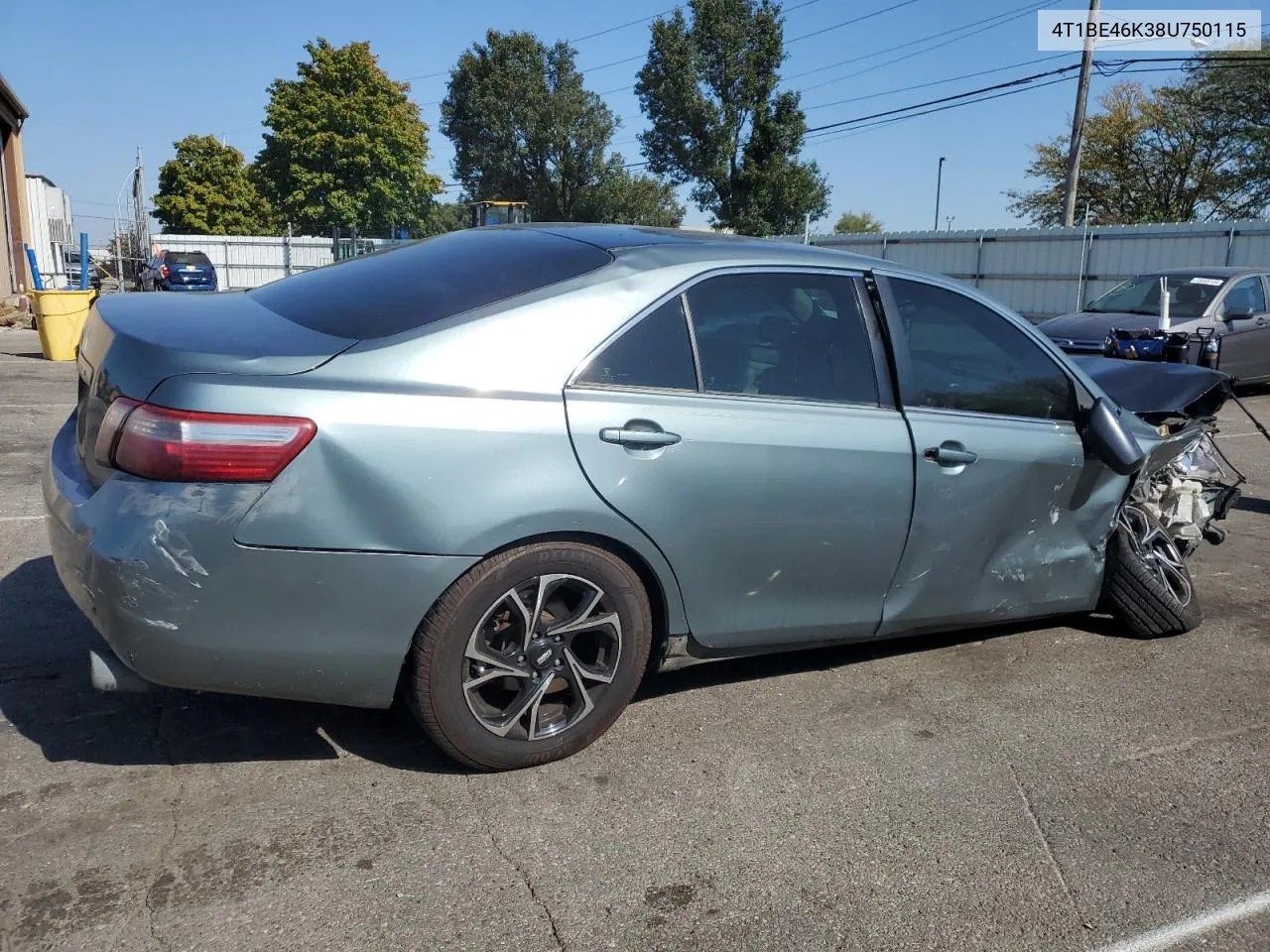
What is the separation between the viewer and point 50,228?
42094mm

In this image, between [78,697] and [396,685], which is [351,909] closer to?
[396,685]

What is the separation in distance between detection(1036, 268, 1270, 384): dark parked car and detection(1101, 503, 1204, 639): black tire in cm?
829

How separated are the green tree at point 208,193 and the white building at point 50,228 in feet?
17.6

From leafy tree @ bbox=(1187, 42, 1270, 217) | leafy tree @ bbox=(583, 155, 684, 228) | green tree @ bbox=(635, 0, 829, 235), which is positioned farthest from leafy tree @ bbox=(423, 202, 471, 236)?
leafy tree @ bbox=(1187, 42, 1270, 217)

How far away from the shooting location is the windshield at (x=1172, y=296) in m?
13.1

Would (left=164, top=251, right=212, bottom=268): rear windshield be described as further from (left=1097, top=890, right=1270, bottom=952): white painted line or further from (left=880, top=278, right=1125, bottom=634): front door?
(left=1097, top=890, right=1270, bottom=952): white painted line

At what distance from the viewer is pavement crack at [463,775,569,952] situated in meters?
2.51

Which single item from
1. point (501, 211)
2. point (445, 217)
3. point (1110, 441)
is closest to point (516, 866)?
point (1110, 441)

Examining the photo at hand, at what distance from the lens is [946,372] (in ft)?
12.7

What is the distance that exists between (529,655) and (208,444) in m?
1.06

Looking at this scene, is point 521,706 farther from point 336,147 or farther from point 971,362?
point 336,147

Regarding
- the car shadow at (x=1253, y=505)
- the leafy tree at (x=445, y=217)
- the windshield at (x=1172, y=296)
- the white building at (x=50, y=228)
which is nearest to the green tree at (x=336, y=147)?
the leafy tree at (x=445, y=217)

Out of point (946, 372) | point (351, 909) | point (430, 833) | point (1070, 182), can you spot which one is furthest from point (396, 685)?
point (1070, 182)

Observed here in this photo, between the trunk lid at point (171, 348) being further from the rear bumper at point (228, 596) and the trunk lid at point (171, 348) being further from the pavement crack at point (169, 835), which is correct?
the pavement crack at point (169, 835)
